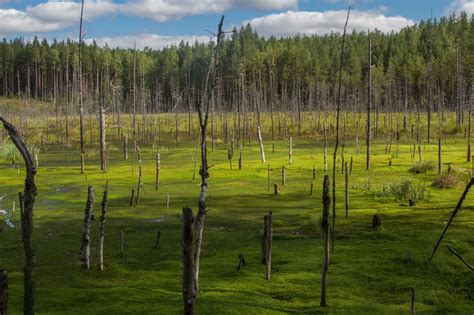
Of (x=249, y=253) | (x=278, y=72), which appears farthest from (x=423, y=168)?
(x=278, y=72)

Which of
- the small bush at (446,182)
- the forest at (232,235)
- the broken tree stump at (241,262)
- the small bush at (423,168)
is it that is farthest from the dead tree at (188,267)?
the small bush at (423,168)

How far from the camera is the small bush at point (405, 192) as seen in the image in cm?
3275

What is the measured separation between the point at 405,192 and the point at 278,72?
111m

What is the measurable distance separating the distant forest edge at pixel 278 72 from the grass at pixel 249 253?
84787 millimetres

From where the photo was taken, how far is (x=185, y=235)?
393 inches

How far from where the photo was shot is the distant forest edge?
12421 cm

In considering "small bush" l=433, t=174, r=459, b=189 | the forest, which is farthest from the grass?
"small bush" l=433, t=174, r=459, b=189

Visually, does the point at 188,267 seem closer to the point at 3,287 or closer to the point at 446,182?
the point at 3,287

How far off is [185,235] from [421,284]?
10.4m

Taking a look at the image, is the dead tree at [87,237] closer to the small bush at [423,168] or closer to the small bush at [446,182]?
the small bush at [446,182]

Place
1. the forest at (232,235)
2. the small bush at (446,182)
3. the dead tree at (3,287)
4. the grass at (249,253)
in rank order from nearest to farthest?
the dead tree at (3,287) → the forest at (232,235) → the grass at (249,253) → the small bush at (446,182)

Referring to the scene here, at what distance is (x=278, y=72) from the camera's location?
465ft

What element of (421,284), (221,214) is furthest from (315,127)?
(421,284)

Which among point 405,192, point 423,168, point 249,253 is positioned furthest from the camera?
point 423,168
